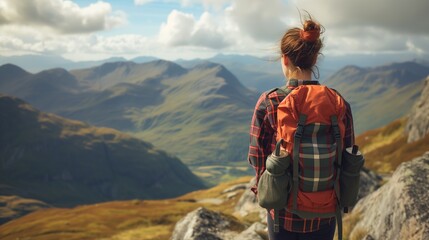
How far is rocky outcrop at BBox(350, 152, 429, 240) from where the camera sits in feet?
41.8

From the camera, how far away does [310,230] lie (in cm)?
663

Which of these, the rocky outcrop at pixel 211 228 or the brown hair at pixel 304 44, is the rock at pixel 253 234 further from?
the brown hair at pixel 304 44

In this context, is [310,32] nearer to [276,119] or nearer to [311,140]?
[276,119]

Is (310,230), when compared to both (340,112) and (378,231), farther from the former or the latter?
(378,231)

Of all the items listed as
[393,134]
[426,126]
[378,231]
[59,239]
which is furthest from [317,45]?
[393,134]

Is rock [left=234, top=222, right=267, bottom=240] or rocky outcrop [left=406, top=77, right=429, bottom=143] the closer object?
rock [left=234, top=222, right=267, bottom=240]

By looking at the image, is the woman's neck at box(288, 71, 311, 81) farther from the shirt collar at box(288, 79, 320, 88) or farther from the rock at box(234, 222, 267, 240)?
the rock at box(234, 222, 267, 240)

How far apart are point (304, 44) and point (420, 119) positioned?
4113 inches

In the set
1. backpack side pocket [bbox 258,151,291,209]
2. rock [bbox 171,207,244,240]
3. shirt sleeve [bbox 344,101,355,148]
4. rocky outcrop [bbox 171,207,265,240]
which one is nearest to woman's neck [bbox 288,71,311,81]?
shirt sleeve [bbox 344,101,355,148]

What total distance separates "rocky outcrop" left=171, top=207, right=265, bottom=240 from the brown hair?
11998mm

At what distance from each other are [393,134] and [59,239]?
10835 cm

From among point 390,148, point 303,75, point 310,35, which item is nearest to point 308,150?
point 303,75

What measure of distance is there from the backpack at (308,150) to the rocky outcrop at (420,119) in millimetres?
100074

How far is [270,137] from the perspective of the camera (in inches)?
269
